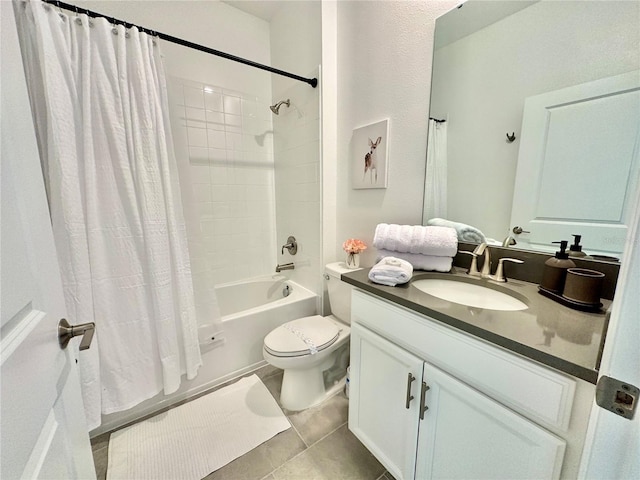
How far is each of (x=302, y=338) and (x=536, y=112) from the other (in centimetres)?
148

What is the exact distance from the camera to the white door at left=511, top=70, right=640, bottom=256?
0.80 meters

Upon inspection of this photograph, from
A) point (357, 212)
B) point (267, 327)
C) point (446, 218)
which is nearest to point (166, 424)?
point (267, 327)

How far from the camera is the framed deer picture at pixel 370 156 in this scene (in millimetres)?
1482

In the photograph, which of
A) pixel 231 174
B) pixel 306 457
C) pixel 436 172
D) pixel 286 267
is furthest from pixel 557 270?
pixel 231 174

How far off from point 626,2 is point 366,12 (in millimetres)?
1146

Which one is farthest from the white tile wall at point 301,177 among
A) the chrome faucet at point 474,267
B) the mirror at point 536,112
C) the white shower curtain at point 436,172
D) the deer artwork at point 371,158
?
the chrome faucet at point 474,267

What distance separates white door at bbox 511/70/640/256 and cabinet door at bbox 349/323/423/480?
28.5 inches

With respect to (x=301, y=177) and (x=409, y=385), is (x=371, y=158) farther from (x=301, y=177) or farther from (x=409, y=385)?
(x=409, y=385)

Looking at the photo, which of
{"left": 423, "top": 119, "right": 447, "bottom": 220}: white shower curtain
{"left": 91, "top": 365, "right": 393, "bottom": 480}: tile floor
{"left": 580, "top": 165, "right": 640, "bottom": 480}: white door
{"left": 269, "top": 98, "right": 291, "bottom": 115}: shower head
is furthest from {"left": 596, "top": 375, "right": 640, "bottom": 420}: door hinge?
{"left": 269, "top": 98, "right": 291, "bottom": 115}: shower head

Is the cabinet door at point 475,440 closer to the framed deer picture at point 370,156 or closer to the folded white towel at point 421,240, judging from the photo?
the folded white towel at point 421,240

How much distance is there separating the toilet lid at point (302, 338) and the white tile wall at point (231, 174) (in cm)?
85

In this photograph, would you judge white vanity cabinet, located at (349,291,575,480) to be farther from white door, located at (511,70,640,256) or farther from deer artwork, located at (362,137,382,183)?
deer artwork, located at (362,137,382,183)

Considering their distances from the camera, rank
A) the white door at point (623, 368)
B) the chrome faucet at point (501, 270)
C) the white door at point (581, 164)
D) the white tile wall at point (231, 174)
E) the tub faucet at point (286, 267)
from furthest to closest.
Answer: the tub faucet at point (286, 267) → the white tile wall at point (231, 174) → the chrome faucet at point (501, 270) → the white door at point (581, 164) → the white door at point (623, 368)

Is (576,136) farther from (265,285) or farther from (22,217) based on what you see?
(265,285)
